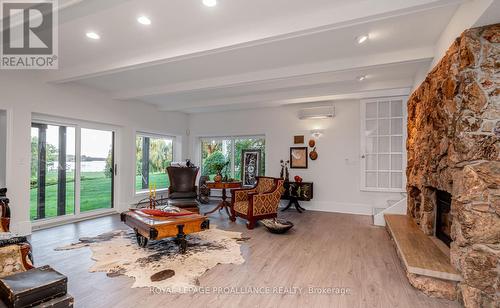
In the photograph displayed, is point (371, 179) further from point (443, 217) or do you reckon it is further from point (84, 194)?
point (84, 194)

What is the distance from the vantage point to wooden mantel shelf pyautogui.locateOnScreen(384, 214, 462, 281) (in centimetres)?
239

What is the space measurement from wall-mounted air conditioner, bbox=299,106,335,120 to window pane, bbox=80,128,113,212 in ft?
15.0

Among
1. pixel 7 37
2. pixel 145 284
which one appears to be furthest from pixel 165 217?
pixel 7 37

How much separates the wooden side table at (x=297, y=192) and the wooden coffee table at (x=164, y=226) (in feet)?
10.2

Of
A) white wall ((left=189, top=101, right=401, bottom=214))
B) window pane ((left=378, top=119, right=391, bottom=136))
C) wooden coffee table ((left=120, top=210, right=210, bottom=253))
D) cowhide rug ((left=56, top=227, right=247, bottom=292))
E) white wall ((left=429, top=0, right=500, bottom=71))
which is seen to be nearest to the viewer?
white wall ((left=429, top=0, right=500, bottom=71))

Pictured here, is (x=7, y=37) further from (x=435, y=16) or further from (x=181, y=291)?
(x=435, y=16)

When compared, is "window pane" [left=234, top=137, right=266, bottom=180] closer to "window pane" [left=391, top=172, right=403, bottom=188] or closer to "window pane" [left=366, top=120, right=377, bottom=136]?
"window pane" [left=366, top=120, right=377, bottom=136]

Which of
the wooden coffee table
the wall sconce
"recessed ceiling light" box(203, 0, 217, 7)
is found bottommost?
the wooden coffee table

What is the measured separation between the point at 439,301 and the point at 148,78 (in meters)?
5.01

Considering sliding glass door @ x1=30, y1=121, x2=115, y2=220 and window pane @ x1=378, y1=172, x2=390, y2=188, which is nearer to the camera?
sliding glass door @ x1=30, y1=121, x2=115, y2=220

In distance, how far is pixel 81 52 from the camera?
11.5 feet

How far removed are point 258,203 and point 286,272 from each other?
182 centimetres

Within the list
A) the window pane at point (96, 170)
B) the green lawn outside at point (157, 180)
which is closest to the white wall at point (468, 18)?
the window pane at point (96, 170)

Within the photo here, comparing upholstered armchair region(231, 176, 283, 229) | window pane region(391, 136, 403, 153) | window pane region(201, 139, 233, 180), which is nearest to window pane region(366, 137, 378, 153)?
window pane region(391, 136, 403, 153)
